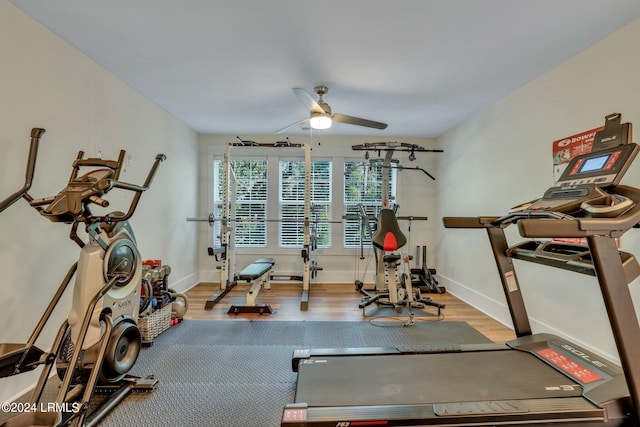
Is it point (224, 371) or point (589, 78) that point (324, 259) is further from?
point (589, 78)

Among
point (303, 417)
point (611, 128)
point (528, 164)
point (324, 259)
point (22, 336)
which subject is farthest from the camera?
point (324, 259)

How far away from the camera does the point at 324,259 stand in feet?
15.6

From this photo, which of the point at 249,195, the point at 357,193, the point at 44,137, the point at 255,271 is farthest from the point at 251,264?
the point at 44,137

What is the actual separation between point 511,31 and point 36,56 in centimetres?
325

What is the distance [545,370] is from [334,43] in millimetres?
2539

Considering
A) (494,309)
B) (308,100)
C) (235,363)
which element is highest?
(308,100)

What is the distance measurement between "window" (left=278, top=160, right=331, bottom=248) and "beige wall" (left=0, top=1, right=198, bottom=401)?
2.20 metres

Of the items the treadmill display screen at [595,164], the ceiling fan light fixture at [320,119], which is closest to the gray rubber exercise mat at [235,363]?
the treadmill display screen at [595,164]

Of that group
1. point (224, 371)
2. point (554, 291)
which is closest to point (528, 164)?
point (554, 291)

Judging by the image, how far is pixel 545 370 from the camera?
166 centimetres

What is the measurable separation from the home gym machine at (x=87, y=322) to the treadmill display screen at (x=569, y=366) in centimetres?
252

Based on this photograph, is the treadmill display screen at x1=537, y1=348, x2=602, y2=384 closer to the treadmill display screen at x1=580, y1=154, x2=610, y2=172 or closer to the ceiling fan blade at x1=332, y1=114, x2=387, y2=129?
the treadmill display screen at x1=580, y1=154, x2=610, y2=172

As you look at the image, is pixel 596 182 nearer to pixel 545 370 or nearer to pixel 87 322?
pixel 545 370

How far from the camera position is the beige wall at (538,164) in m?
2.00
